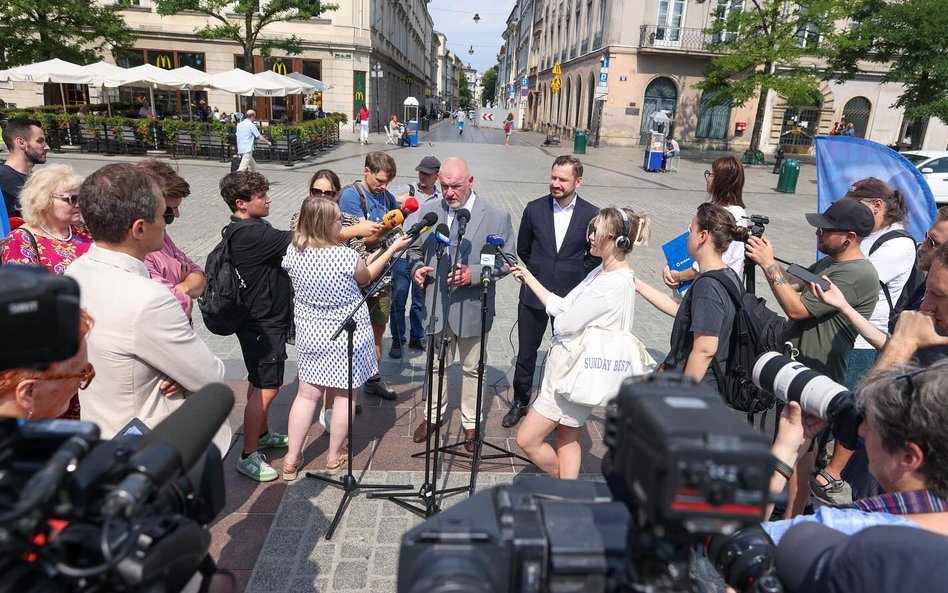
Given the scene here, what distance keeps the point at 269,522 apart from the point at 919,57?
26254 mm

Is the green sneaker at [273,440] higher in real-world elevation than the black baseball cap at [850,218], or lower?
lower

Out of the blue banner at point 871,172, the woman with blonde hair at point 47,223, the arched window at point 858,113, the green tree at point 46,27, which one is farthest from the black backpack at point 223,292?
the arched window at point 858,113

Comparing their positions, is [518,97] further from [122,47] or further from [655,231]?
[655,231]

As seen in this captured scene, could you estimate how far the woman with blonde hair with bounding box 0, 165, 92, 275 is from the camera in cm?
Result: 313

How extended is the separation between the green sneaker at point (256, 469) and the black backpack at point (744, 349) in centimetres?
255

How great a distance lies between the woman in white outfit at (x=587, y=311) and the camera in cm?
295

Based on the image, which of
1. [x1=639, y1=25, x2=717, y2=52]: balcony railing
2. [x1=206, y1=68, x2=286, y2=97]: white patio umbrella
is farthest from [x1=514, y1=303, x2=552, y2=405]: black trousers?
[x1=639, y1=25, x2=717, y2=52]: balcony railing

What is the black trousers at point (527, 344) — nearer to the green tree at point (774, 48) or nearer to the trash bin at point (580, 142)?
the green tree at point (774, 48)

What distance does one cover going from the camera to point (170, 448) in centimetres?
116

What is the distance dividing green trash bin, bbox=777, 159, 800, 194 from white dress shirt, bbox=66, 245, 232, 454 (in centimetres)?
1936

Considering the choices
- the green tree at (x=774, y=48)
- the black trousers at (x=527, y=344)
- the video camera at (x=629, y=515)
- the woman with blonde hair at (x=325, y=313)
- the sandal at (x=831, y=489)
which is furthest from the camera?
the green tree at (x=774, y=48)

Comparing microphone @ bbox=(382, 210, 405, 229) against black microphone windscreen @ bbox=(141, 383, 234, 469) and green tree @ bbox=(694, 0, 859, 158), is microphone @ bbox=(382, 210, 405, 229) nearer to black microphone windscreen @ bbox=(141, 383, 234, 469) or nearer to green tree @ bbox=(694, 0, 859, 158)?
black microphone windscreen @ bbox=(141, 383, 234, 469)

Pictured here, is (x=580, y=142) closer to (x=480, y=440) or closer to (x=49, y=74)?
(x=49, y=74)

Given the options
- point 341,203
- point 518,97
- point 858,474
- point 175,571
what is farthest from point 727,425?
point 518,97
